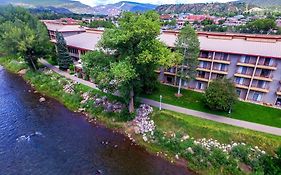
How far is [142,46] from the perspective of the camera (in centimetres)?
3234

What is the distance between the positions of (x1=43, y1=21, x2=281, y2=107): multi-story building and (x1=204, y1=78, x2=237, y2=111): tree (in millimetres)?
7004

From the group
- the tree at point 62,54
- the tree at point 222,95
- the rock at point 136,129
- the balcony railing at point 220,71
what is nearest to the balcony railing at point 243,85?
the balcony railing at point 220,71

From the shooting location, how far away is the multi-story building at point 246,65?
37.2 metres

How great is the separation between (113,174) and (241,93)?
30.4 metres

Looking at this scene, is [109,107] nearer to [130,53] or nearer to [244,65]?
[130,53]

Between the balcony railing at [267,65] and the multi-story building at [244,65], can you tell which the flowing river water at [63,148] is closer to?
the multi-story building at [244,65]

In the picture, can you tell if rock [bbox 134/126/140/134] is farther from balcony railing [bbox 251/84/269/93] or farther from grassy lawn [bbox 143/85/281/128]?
balcony railing [bbox 251/84/269/93]

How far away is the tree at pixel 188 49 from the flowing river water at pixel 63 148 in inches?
735

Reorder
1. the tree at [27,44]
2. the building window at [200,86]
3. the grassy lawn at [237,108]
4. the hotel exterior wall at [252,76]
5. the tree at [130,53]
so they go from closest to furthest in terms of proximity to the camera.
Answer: the tree at [130,53] < the grassy lawn at [237,108] < the hotel exterior wall at [252,76] < the building window at [200,86] < the tree at [27,44]

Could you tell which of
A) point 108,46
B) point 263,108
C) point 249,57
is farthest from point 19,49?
point 263,108

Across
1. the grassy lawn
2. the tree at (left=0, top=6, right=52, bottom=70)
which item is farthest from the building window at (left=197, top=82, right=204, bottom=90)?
the tree at (left=0, top=6, right=52, bottom=70)

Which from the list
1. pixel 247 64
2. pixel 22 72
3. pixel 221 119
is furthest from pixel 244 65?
pixel 22 72

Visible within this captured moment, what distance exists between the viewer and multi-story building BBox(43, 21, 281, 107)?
122 ft

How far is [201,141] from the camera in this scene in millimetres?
31062
